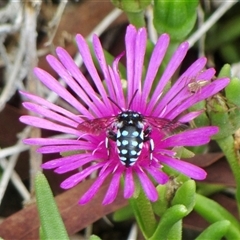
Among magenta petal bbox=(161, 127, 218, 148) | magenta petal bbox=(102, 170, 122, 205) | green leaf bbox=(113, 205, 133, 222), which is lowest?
magenta petal bbox=(102, 170, 122, 205)

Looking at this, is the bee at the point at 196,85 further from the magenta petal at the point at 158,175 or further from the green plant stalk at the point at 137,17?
the green plant stalk at the point at 137,17

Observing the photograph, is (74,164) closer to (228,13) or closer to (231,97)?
(231,97)

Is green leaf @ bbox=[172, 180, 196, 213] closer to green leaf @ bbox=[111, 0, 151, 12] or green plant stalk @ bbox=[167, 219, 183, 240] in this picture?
green plant stalk @ bbox=[167, 219, 183, 240]

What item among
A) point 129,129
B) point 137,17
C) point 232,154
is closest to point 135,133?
point 129,129

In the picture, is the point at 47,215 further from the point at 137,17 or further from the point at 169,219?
the point at 137,17

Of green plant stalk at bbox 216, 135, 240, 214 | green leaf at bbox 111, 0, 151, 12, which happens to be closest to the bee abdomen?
green plant stalk at bbox 216, 135, 240, 214

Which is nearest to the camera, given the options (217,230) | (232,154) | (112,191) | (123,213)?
(112,191)

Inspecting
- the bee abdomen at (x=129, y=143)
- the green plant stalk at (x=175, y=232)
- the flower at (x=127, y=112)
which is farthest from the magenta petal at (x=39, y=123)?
the green plant stalk at (x=175, y=232)
